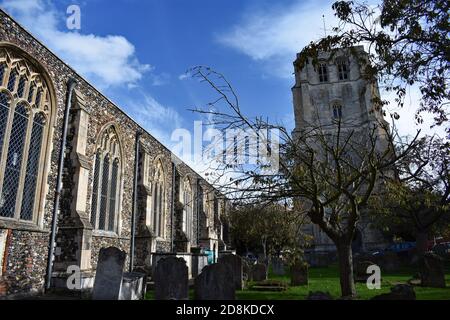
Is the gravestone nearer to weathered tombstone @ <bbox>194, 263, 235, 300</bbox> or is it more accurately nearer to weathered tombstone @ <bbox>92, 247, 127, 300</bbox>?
weathered tombstone @ <bbox>194, 263, 235, 300</bbox>

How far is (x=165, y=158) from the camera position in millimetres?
19750

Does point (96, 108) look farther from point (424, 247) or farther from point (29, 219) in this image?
point (424, 247)

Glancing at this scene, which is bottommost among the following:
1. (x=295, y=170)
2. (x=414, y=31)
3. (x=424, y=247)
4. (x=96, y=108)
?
(x=424, y=247)

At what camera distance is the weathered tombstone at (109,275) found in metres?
7.14

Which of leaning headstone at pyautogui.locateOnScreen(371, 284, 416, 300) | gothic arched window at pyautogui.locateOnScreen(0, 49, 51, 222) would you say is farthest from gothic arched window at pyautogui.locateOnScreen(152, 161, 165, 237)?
leaning headstone at pyautogui.locateOnScreen(371, 284, 416, 300)

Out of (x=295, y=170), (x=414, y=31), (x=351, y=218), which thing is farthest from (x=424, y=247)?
(x=414, y=31)

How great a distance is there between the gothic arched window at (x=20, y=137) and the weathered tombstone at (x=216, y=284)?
17.4 ft

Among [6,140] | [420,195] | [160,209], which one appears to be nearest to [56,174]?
[6,140]

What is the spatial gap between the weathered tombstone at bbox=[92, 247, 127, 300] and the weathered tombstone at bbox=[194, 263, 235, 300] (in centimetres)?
165

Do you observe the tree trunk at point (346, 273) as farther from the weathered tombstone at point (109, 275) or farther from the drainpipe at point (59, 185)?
the drainpipe at point (59, 185)

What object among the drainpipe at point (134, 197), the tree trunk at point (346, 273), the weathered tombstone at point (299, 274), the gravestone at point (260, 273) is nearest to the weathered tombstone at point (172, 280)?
the tree trunk at point (346, 273)

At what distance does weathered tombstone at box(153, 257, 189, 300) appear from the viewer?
7584 millimetres

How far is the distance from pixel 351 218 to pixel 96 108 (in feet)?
31.8

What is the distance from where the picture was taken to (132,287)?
812 centimetres
